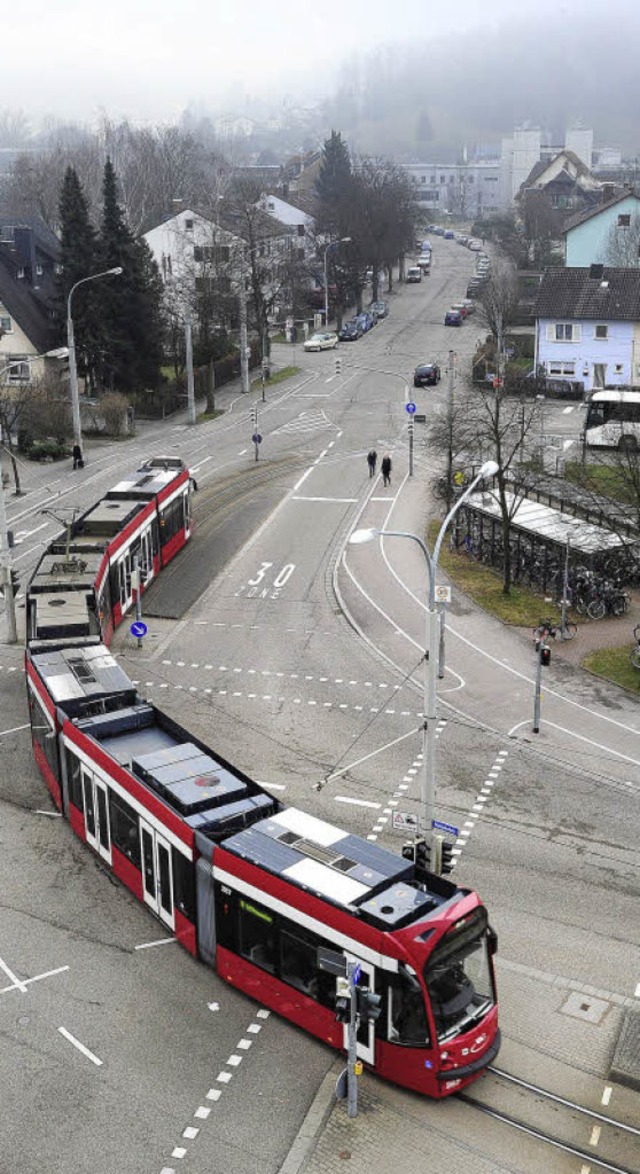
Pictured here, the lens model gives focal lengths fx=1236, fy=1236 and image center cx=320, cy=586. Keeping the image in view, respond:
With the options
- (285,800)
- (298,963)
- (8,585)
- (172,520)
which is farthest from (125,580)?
(298,963)

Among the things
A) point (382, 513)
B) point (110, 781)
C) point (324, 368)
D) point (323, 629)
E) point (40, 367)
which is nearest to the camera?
point (110, 781)

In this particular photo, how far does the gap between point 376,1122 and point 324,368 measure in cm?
6588

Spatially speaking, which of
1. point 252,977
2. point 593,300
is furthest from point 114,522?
point 593,300

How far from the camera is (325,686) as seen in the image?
99.6 feet

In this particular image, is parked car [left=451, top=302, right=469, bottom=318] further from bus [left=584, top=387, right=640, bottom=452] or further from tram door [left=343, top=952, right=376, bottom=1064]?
tram door [left=343, top=952, right=376, bottom=1064]

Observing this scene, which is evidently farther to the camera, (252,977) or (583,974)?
(583,974)

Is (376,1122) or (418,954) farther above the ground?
(418,954)

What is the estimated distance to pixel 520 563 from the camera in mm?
38688

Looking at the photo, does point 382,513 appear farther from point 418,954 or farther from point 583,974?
point 418,954

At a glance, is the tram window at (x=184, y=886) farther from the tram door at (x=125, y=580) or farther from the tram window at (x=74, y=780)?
the tram door at (x=125, y=580)

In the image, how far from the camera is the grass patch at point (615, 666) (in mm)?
30614

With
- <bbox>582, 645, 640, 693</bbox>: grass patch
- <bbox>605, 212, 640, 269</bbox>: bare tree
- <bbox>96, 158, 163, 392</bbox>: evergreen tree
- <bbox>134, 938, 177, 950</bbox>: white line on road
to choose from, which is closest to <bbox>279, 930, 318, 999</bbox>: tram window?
<bbox>134, 938, 177, 950</bbox>: white line on road

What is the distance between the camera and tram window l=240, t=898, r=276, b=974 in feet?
54.6

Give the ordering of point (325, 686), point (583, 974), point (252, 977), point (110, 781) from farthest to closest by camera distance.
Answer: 1. point (325, 686)
2. point (110, 781)
3. point (583, 974)
4. point (252, 977)
